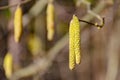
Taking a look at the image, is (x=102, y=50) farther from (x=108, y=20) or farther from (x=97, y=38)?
(x=108, y=20)

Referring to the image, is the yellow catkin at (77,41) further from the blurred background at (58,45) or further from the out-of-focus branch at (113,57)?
the out-of-focus branch at (113,57)

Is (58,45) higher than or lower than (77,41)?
lower

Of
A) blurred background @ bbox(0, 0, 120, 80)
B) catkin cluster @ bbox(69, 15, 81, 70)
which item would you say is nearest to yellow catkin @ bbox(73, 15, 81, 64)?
catkin cluster @ bbox(69, 15, 81, 70)

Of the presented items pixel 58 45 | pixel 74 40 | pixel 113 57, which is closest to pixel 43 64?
pixel 58 45

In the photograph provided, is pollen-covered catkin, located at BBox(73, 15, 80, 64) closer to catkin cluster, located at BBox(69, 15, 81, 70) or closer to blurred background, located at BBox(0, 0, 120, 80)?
catkin cluster, located at BBox(69, 15, 81, 70)

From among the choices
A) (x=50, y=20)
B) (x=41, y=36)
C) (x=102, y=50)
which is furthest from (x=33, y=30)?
(x=50, y=20)

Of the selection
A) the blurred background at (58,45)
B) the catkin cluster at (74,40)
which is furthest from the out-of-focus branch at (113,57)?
the catkin cluster at (74,40)

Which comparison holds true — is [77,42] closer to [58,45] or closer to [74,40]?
[74,40]

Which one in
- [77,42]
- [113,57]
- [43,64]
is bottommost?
[43,64]
